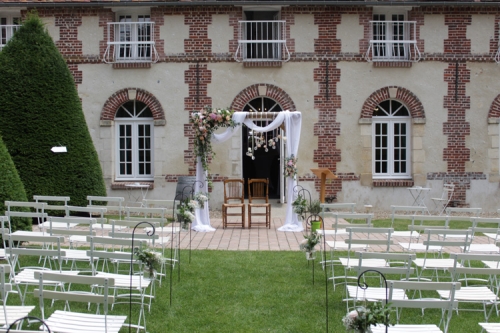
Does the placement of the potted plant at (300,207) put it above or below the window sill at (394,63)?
below

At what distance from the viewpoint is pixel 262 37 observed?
15938 mm

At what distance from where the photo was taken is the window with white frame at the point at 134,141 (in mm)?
16078

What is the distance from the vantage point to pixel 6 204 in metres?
8.85

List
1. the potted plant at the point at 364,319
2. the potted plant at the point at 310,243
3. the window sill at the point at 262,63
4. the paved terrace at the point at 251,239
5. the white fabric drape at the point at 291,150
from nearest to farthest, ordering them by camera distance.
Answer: the potted plant at the point at 364,319 < the potted plant at the point at 310,243 < the paved terrace at the point at 251,239 < the white fabric drape at the point at 291,150 < the window sill at the point at 262,63

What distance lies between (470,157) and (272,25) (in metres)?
6.11

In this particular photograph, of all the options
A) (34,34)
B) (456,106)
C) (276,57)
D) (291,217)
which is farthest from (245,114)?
(456,106)

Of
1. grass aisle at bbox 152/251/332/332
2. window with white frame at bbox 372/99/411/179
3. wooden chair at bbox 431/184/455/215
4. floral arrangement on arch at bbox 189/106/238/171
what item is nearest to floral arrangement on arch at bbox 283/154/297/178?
floral arrangement on arch at bbox 189/106/238/171

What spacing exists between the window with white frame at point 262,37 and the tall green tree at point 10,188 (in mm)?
7467

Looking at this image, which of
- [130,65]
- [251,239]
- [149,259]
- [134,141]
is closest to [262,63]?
[130,65]

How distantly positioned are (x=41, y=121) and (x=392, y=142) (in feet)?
28.3

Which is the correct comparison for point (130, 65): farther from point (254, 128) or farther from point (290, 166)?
point (290, 166)

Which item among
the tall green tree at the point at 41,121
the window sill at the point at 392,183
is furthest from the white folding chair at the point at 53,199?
the window sill at the point at 392,183

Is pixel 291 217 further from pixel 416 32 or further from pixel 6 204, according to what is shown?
pixel 416 32

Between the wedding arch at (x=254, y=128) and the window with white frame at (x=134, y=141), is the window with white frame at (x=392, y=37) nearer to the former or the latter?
the wedding arch at (x=254, y=128)
